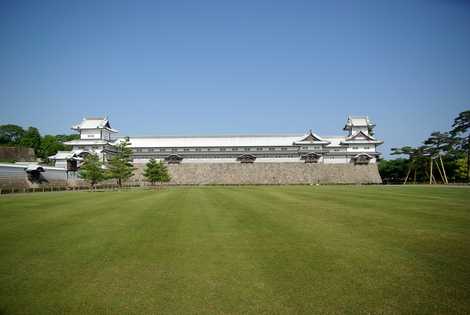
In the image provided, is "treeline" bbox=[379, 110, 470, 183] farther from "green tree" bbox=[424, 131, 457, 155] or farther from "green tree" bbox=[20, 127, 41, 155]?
"green tree" bbox=[20, 127, 41, 155]

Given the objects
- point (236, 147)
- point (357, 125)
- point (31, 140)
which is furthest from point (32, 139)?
point (357, 125)

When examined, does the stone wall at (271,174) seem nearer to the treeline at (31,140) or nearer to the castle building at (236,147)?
the castle building at (236,147)

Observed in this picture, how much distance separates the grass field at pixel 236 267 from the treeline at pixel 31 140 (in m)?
81.2

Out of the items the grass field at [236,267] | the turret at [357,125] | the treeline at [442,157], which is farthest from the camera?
the turret at [357,125]

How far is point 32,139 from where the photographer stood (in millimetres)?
80250

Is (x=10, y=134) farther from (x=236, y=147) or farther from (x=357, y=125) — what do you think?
(x=357, y=125)

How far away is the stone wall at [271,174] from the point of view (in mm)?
58688

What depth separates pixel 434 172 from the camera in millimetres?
63656

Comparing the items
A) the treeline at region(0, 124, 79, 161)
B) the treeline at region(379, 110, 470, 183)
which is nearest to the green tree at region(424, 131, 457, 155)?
the treeline at region(379, 110, 470, 183)

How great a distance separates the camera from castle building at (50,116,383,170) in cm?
6431

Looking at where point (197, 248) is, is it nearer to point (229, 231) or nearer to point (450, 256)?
point (229, 231)

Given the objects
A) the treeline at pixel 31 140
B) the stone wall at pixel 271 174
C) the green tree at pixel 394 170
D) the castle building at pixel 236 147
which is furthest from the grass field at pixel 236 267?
the treeline at pixel 31 140

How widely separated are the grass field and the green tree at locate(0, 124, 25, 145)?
89019 mm

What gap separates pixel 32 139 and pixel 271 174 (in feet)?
214
